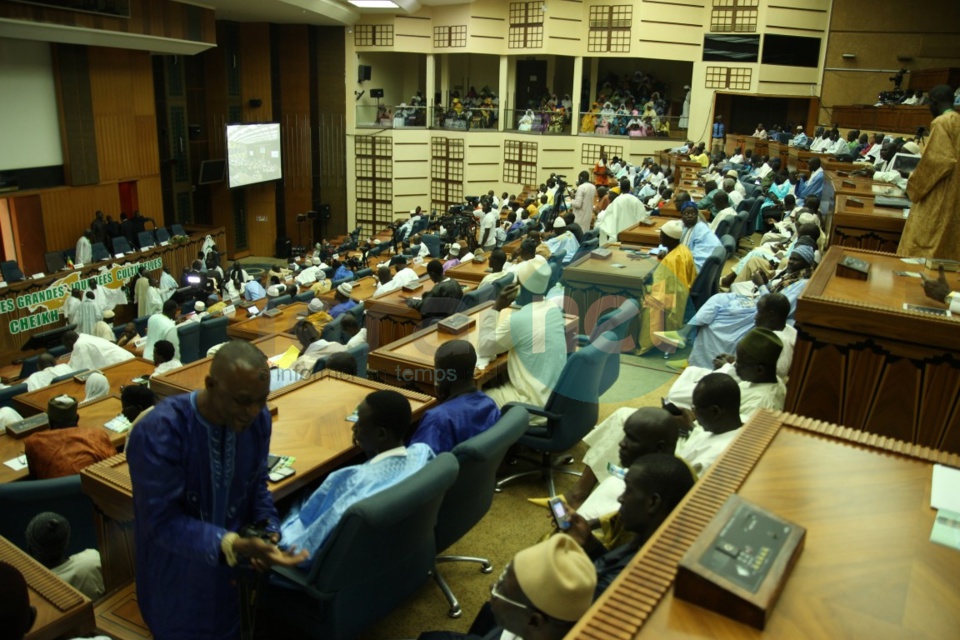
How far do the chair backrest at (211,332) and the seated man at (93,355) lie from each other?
0.84 metres

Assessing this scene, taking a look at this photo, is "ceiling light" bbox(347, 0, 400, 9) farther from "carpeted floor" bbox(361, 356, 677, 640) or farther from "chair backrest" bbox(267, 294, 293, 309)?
"carpeted floor" bbox(361, 356, 677, 640)

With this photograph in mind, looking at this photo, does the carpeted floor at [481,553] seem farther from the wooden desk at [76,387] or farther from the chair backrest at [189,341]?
the chair backrest at [189,341]

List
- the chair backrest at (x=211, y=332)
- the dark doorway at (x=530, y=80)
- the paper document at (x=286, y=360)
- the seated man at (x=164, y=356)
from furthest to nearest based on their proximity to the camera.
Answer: the dark doorway at (x=530, y=80) → the chair backrest at (x=211, y=332) → the seated man at (x=164, y=356) → the paper document at (x=286, y=360)

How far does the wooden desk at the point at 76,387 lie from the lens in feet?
19.7

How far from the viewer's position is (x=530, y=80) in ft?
72.2

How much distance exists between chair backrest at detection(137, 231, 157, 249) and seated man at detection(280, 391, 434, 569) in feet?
42.1

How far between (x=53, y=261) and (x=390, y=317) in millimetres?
8917

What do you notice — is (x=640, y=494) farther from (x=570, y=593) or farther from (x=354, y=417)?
(x=354, y=417)

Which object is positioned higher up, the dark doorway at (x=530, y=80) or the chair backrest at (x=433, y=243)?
the dark doorway at (x=530, y=80)

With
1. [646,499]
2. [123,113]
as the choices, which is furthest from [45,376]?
[123,113]

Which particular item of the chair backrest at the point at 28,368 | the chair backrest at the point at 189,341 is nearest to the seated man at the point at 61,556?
the chair backrest at the point at 189,341

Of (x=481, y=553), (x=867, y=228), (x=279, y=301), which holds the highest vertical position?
(x=867, y=228)

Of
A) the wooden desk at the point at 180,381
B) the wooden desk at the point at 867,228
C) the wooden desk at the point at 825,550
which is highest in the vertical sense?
the wooden desk at the point at 867,228

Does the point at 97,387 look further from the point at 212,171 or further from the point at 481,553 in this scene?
the point at 212,171
